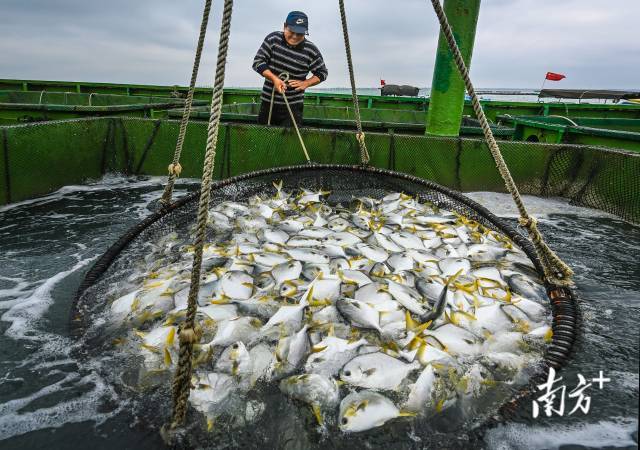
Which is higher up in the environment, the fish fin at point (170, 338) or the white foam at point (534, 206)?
the white foam at point (534, 206)

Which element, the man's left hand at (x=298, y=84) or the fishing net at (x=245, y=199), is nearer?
the fishing net at (x=245, y=199)

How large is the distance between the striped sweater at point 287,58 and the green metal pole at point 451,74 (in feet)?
5.97

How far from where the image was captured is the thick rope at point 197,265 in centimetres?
157

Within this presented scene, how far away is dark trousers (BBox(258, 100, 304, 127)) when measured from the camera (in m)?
6.27

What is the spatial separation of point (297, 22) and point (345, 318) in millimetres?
4564

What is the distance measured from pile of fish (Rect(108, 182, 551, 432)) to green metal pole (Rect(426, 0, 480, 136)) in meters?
2.93

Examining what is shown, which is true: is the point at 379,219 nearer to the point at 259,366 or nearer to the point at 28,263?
the point at 259,366

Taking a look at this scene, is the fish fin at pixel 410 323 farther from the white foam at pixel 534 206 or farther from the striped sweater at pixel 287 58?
the striped sweater at pixel 287 58

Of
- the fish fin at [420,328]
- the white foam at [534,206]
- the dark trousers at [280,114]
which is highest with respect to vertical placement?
the dark trousers at [280,114]

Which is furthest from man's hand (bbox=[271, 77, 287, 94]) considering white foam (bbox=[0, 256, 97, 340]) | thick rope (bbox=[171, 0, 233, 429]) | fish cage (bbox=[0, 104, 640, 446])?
thick rope (bbox=[171, 0, 233, 429])

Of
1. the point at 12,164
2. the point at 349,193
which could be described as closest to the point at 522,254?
the point at 349,193

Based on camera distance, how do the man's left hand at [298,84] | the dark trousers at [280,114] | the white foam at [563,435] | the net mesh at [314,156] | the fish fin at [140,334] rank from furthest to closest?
the dark trousers at [280,114] < the man's left hand at [298,84] < the net mesh at [314,156] < the fish fin at [140,334] < the white foam at [563,435]

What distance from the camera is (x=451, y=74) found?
5785 mm

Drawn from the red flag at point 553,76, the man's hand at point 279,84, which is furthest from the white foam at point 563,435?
the red flag at point 553,76
